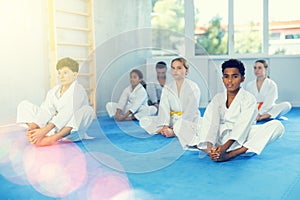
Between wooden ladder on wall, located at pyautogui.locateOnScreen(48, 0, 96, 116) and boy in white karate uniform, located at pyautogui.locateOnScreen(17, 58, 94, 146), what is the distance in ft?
3.83

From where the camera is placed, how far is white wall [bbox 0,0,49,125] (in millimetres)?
4145

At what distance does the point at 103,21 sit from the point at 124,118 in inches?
62.7

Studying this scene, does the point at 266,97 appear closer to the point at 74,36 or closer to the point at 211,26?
the point at 211,26

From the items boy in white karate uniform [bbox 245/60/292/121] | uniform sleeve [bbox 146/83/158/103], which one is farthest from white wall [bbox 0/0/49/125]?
boy in white karate uniform [bbox 245/60/292/121]

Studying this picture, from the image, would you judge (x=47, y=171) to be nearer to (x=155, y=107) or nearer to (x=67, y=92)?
(x=67, y=92)

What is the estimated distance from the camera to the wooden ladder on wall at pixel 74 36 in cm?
454

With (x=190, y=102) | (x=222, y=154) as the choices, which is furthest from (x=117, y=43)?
(x=222, y=154)

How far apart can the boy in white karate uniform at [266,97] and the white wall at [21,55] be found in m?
2.71

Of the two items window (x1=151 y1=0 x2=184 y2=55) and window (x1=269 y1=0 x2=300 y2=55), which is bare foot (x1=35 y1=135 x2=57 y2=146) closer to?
window (x1=151 y1=0 x2=184 y2=55)

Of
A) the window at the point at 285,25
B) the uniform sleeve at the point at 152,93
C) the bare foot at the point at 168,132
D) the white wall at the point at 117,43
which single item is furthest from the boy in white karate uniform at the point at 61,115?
the window at the point at 285,25

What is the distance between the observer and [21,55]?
4.32m

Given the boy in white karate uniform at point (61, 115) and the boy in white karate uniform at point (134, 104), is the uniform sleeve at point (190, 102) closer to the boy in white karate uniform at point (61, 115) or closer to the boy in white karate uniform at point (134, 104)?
the boy in white karate uniform at point (61, 115)

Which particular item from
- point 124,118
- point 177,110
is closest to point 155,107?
point 124,118

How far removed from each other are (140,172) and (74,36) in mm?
3011
